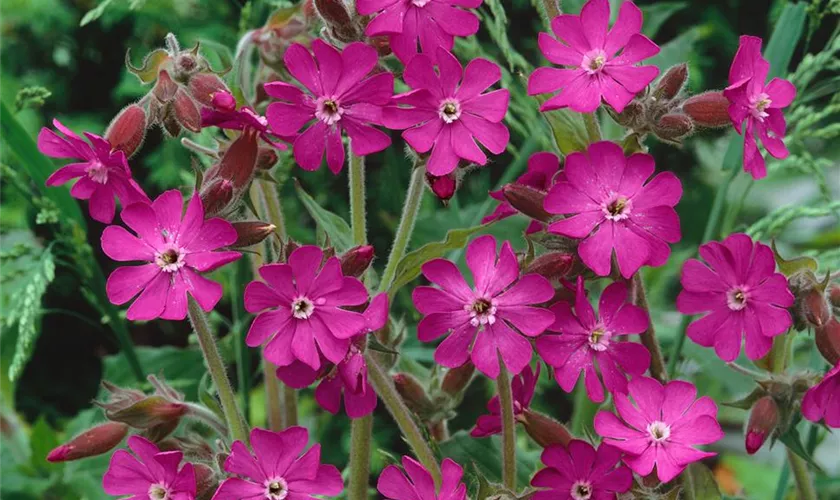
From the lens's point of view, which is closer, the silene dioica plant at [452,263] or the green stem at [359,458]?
the silene dioica plant at [452,263]

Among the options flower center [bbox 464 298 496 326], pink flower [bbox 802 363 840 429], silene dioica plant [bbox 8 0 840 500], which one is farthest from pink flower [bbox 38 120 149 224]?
pink flower [bbox 802 363 840 429]

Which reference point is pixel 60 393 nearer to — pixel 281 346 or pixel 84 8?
pixel 84 8

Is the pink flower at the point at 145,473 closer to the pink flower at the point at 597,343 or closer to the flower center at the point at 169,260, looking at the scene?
the flower center at the point at 169,260

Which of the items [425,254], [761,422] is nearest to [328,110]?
[425,254]

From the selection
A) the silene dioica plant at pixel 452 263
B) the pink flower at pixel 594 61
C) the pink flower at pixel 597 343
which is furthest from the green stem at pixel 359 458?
the pink flower at pixel 594 61

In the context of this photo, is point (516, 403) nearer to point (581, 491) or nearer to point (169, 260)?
point (581, 491)

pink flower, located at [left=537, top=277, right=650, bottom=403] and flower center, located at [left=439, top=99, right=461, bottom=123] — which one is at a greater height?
flower center, located at [left=439, top=99, right=461, bottom=123]

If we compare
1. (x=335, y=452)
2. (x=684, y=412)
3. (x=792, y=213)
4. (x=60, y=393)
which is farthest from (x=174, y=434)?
(x=60, y=393)

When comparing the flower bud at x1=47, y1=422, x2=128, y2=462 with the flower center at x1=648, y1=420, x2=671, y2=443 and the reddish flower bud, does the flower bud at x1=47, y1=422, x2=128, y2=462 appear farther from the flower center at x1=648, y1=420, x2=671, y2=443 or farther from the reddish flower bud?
the flower center at x1=648, y1=420, x2=671, y2=443
